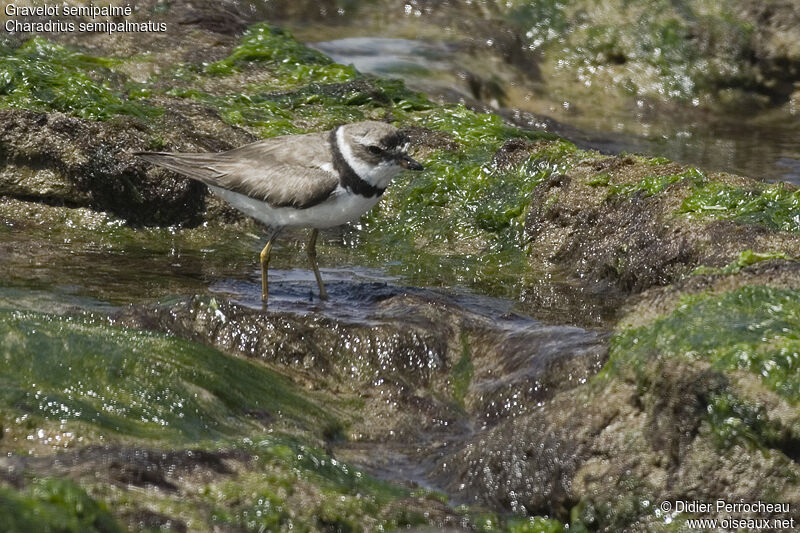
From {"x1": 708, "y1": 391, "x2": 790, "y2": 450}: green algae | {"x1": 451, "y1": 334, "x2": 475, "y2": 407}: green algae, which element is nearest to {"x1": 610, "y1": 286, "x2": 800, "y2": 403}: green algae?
{"x1": 708, "y1": 391, "x2": 790, "y2": 450}: green algae

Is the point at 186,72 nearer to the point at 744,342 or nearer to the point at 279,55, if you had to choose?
A: the point at 279,55

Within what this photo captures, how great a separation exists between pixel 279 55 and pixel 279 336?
21.4 feet

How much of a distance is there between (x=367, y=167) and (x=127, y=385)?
9.87 ft

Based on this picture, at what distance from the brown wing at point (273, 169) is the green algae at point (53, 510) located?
164 inches

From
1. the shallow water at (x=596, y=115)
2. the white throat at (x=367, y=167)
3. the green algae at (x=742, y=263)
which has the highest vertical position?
Result: the white throat at (x=367, y=167)

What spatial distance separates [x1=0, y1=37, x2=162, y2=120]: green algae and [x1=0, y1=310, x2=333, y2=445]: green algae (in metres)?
4.31

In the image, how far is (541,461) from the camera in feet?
17.7

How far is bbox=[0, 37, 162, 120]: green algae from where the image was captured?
10297 mm

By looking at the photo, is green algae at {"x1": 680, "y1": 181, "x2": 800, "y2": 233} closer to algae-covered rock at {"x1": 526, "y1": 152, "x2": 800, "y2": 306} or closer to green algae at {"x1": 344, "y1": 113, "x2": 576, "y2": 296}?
algae-covered rock at {"x1": 526, "y1": 152, "x2": 800, "y2": 306}

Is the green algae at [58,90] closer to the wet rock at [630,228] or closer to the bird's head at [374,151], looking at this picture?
the bird's head at [374,151]

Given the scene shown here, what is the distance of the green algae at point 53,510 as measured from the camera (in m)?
3.90

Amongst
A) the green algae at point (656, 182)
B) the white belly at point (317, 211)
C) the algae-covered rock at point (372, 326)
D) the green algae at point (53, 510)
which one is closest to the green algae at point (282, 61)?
the algae-covered rock at point (372, 326)

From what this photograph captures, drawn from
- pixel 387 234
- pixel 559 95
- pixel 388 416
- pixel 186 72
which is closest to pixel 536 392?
pixel 388 416

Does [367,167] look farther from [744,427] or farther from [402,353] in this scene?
[744,427]
